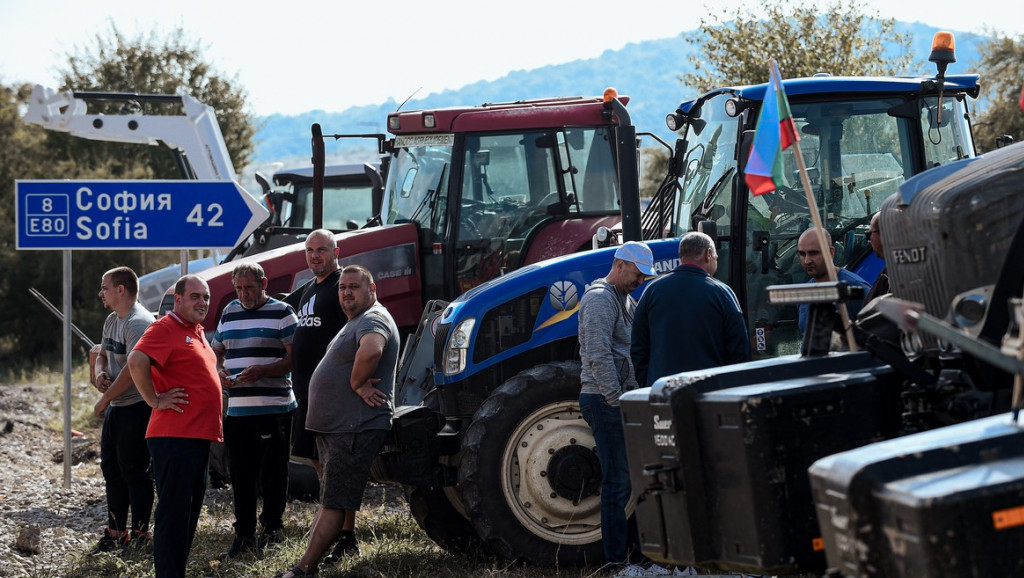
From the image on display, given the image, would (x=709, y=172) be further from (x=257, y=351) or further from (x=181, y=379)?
(x=181, y=379)

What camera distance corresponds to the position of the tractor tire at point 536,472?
730 centimetres

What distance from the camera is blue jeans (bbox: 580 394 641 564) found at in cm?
696

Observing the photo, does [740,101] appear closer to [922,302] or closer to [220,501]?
[922,302]

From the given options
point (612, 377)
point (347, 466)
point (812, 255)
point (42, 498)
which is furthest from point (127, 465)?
point (812, 255)

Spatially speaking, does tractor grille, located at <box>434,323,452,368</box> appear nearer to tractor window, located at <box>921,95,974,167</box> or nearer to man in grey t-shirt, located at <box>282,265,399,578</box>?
man in grey t-shirt, located at <box>282,265,399,578</box>

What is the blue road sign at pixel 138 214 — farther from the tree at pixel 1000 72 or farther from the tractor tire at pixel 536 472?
the tree at pixel 1000 72

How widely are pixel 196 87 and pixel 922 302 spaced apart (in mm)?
33465

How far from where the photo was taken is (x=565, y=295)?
308 inches

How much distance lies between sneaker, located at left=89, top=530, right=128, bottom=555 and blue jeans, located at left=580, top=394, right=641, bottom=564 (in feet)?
11.4

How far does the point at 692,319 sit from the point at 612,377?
2.04 ft

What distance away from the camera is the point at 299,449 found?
8.15 meters

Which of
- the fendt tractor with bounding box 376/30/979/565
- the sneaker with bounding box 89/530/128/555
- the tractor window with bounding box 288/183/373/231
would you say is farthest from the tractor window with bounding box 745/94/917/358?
the tractor window with bounding box 288/183/373/231

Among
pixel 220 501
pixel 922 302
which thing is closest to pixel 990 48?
pixel 220 501

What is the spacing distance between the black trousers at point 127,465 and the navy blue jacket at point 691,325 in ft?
12.1
